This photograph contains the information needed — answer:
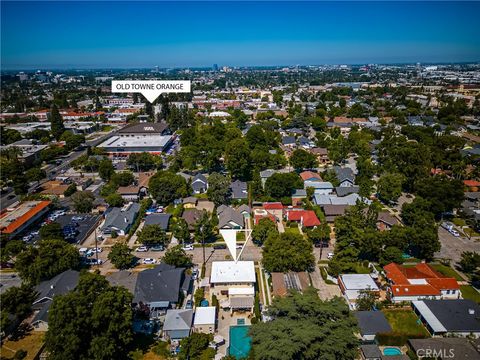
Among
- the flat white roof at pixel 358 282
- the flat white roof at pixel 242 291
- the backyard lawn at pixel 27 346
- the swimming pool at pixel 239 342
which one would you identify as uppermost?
the flat white roof at pixel 358 282

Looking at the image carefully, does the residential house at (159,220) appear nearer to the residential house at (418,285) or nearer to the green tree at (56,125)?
the residential house at (418,285)

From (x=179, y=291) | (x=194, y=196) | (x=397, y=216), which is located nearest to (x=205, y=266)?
(x=179, y=291)

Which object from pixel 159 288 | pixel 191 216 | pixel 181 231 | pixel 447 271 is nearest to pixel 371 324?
pixel 447 271

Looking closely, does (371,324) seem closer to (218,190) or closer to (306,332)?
(306,332)

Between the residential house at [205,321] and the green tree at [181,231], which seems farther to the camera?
the green tree at [181,231]

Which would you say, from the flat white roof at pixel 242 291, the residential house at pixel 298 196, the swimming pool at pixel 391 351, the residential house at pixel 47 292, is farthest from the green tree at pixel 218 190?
the swimming pool at pixel 391 351

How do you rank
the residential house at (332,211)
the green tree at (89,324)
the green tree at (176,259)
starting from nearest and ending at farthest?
the green tree at (89,324) → the green tree at (176,259) → the residential house at (332,211)

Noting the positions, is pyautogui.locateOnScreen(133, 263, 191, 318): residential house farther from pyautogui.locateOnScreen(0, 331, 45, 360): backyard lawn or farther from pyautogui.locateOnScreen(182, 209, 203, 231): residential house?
pyautogui.locateOnScreen(182, 209, 203, 231): residential house
